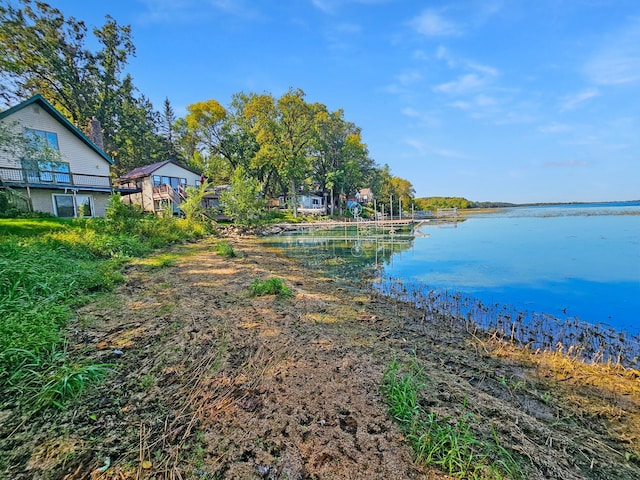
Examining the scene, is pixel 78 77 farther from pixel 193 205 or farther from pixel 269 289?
pixel 269 289

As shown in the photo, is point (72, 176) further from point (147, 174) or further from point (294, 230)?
point (294, 230)

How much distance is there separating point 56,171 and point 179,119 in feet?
81.1

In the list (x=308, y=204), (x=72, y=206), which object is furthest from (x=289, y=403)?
(x=308, y=204)

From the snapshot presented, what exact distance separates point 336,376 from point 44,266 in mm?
6535

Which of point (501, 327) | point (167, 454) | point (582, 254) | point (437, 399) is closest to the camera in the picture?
point (167, 454)

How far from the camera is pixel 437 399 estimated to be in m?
2.90

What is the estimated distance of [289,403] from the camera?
2.71 metres

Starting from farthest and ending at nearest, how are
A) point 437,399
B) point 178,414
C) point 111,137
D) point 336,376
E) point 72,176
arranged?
1. point 111,137
2. point 72,176
3. point 336,376
4. point 437,399
5. point 178,414

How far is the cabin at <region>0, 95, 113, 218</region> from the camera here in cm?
1455

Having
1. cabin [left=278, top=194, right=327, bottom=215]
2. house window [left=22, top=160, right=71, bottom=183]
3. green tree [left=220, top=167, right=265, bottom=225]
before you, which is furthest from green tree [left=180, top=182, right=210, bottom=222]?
cabin [left=278, top=194, right=327, bottom=215]

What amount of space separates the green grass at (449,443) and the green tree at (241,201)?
22365mm

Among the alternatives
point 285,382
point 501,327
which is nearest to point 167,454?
point 285,382

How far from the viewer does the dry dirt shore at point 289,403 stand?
2.03 meters

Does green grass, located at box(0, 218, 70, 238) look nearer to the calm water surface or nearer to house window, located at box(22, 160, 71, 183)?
house window, located at box(22, 160, 71, 183)
